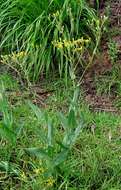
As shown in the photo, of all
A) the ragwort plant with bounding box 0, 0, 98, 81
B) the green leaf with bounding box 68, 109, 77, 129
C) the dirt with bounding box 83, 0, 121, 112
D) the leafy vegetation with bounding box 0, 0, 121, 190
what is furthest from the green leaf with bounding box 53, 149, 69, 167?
the ragwort plant with bounding box 0, 0, 98, 81

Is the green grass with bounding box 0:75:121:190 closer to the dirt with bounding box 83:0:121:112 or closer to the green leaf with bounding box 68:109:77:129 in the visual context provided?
the green leaf with bounding box 68:109:77:129

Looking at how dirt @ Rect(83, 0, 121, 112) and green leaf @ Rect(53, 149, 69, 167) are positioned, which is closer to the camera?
green leaf @ Rect(53, 149, 69, 167)

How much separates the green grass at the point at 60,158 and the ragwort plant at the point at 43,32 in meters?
0.83

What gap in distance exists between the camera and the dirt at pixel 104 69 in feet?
13.1

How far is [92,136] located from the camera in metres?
3.46

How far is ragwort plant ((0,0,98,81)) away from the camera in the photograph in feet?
14.5

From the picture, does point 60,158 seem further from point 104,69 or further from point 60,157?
point 104,69

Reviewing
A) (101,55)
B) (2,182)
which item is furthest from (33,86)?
(2,182)

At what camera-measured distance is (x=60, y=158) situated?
2.90 meters

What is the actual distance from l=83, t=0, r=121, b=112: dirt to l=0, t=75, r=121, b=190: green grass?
0.29 m

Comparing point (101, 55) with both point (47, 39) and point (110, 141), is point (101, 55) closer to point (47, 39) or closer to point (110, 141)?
point (47, 39)

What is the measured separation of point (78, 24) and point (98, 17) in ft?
0.99

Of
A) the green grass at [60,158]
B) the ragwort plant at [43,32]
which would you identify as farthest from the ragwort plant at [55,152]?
the ragwort plant at [43,32]

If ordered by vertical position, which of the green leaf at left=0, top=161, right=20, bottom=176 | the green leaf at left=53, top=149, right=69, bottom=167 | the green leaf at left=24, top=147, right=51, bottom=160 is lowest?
the green leaf at left=0, top=161, right=20, bottom=176
